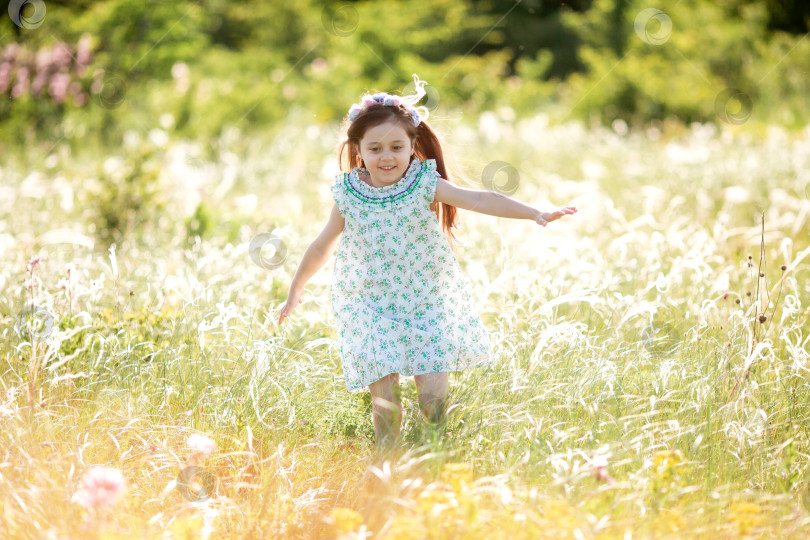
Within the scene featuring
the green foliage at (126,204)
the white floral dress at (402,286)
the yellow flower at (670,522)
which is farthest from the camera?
the green foliage at (126,204)

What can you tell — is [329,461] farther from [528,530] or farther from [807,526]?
[807,526]

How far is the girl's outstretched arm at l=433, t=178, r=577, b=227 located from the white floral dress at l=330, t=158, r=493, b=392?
45mm

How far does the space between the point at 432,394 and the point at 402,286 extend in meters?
0.41

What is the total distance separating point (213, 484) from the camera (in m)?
2.98

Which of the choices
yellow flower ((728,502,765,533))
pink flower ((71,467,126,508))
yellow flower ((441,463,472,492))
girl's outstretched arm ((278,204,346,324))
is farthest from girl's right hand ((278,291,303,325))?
yellow flower ((728,502,765,533))

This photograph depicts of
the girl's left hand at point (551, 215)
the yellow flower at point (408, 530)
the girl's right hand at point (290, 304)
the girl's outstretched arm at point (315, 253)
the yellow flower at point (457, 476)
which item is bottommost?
the yellow flower at point (408, 530)

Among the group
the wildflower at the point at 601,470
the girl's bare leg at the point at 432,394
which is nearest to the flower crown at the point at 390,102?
the girl's bare leg at the point at 432,394

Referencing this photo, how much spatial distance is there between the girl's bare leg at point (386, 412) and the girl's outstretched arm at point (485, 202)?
A: 68cm

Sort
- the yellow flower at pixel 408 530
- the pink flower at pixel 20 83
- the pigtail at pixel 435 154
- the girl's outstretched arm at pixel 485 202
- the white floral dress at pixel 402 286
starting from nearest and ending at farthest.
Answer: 1. the yellow flower at pixel 408 530
2. the girl's outstretched arm at pixel 485 202
3. the white floral dress at pixel 402 286
4. the pigtail at pixel 435 154
5. the pink flower at pixel 20 83

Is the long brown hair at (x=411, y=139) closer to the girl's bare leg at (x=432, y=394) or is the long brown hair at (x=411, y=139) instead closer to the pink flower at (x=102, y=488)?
the girl's bare leg at (x=432, y=394)

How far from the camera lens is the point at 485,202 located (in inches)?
124

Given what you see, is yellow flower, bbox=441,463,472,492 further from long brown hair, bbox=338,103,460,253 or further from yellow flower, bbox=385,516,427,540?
long brown hair, bbox=338,103,460,253

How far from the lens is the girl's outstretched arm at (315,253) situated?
3.34 metres

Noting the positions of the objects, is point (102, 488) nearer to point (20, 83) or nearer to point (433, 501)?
point (433, 501)
